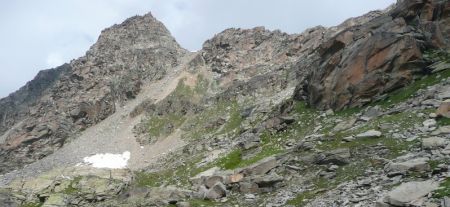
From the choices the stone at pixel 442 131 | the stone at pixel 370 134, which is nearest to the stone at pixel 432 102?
the stone at pixel 370 134

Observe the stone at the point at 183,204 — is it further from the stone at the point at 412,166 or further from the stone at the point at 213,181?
the stone at the point at 412,166

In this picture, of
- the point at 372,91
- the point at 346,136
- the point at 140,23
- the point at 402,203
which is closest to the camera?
the point at 402,203

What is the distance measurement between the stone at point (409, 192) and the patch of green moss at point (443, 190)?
32 centimetres

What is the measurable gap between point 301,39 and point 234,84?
24.5 metres

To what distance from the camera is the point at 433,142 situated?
31.3 m

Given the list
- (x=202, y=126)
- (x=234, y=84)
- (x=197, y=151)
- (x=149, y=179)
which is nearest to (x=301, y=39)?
(x=234, y=84)

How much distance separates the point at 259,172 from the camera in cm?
4400

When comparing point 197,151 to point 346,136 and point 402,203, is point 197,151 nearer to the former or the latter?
point 346,136

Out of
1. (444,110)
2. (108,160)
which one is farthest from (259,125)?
(108,160)

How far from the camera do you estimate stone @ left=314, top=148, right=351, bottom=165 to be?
36.7m

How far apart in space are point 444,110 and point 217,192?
65.8ft

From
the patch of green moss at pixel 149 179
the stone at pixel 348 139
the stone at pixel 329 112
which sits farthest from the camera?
the patch of green moss at pixel 149 179

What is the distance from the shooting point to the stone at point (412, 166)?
27.8 m

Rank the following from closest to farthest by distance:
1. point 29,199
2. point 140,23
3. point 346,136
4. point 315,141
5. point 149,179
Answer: point 346,136
point 315,141
point 29,199
point 149,179
point 140,23
